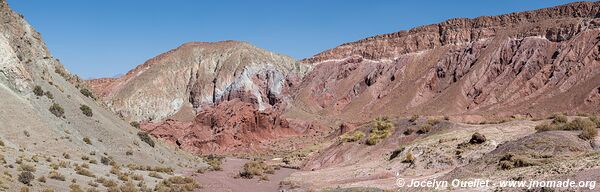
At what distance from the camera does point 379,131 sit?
37.8 meters

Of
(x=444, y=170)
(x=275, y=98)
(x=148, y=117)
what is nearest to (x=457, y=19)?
(x=275, y=98)

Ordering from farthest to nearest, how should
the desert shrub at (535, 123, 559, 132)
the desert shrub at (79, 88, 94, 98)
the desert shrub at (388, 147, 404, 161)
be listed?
the desert shrub at (79, 88, 94, 98) < the desert shrub at (388, 147, 404, 161) < the desert shrub at (535, 123, 559, 132)

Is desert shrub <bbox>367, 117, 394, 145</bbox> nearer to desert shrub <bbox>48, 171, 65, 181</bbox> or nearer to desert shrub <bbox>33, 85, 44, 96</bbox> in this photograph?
desert shrub <bbox>48, 171, 65, 181</bbox>

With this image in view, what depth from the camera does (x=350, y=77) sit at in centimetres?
12350

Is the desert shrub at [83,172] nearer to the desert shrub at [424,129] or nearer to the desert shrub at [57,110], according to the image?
the desert shrub at [57,110]

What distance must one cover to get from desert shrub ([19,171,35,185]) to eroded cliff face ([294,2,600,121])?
67.4 meters

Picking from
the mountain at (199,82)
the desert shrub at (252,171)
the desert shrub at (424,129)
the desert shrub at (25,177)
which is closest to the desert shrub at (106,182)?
the desert shrub at (25,177)

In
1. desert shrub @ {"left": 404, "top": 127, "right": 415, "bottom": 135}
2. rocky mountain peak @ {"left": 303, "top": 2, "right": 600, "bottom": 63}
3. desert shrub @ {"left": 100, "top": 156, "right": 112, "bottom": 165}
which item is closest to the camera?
desert shrub @ {"left": 100, "top": 156, "right": 112, "bottom": 165}

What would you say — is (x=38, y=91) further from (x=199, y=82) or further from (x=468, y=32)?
(x=199, y=82)

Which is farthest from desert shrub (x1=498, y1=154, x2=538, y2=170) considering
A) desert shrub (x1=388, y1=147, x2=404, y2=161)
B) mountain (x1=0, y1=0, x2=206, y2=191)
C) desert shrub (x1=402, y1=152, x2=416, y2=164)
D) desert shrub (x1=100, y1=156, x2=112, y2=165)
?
desert shrub (x1=100, y1=156, x2=112, y2=165)

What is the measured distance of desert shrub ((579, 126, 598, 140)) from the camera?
22.3 m

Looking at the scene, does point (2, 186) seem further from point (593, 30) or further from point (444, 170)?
point (593, 30)

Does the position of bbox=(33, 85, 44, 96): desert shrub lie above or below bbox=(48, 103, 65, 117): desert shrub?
above

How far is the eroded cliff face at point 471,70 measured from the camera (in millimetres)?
80500
